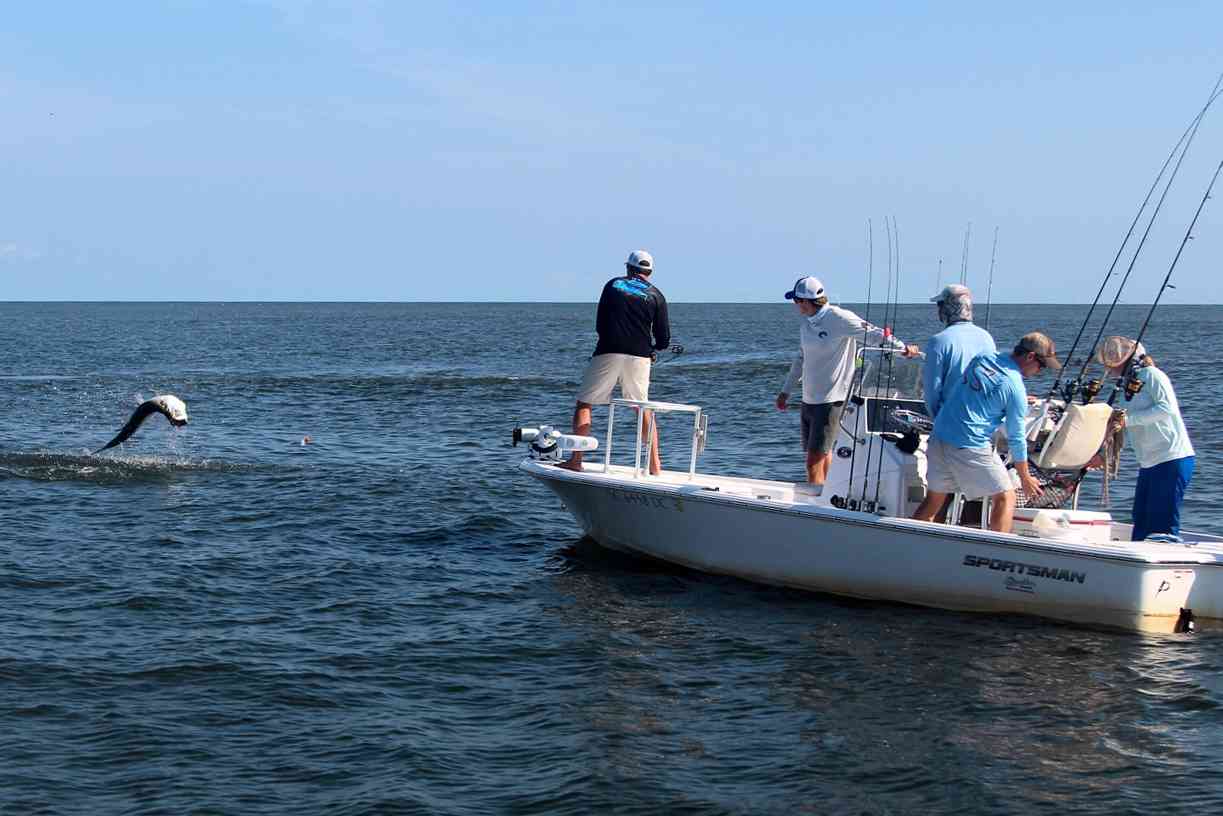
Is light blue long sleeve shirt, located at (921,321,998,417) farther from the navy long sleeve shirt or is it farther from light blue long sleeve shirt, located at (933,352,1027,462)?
the navy long sleeve shirt

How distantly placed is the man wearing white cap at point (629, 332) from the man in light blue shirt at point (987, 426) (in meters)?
2.63

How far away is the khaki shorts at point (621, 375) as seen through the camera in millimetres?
10922

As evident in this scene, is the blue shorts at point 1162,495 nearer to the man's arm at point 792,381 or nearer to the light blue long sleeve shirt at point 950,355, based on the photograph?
the light blue long sleeve shirt at point 950,355

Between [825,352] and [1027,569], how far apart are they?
2218 mm

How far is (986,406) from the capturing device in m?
8.85

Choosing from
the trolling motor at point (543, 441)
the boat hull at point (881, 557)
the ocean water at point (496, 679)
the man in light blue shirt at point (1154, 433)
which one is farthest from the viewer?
the trolling motor at point (543, 441)

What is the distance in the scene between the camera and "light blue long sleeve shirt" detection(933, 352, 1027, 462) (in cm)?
873

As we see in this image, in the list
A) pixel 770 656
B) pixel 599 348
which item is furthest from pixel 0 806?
pixel 599 348

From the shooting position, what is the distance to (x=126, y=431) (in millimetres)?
17391

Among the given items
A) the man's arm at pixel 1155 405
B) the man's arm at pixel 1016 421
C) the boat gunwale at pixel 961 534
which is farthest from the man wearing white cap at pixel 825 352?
the man's arm at pixel 1155 405

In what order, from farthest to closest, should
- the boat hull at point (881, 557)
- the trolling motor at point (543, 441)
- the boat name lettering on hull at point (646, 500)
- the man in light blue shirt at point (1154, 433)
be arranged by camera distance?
the trolling motor at point (543, 441) < the boat name lettering on hull at point (646, 500) < the boat hull at point (881, 557) < the man in light blue shirt at point (1154, 433)

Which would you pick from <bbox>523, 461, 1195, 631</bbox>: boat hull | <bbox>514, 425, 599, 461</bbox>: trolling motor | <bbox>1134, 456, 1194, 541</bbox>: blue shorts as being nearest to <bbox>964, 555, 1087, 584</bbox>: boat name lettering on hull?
<bbox>523, 461, 1195, 631</bbox>: boat hull

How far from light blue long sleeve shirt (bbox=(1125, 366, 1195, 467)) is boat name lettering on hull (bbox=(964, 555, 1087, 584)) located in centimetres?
98

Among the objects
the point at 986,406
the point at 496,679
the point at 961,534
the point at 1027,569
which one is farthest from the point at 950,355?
the point at 496,679
